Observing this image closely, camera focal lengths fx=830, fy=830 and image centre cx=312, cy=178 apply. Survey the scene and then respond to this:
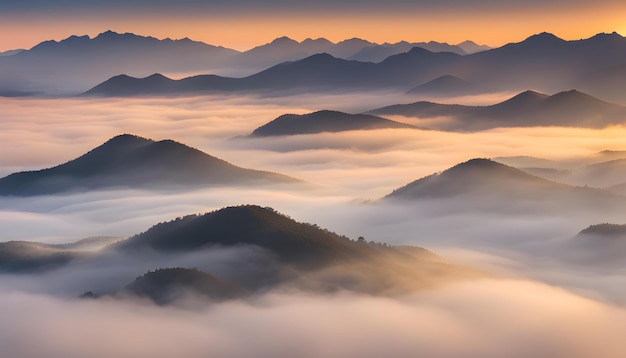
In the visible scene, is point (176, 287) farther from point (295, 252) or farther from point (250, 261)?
point (295, 252)

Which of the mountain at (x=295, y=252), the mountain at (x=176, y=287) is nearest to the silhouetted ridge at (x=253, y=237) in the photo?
the mountain at (x=295, y=252)

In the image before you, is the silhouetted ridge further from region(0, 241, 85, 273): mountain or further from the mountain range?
region(0, 241, 85, 273): mountain

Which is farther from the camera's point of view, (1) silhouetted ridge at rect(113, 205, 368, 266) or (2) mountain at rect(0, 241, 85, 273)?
(2) mountain at rect(0, 241, 85, 273)

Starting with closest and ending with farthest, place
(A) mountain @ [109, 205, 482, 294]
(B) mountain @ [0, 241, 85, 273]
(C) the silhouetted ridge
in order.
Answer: (A) mountain @ [109, 205, 482, 294] < (C) the silhouetted ridge < (B) mountain @ [0, 241, 85, 273]

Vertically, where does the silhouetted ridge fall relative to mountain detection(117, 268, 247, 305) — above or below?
above

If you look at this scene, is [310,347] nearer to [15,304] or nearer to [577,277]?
[15,304]

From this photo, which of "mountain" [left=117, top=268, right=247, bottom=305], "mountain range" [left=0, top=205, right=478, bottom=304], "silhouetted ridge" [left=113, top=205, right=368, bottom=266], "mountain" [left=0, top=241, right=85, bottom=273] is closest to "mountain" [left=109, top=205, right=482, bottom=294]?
"silhouetted ridge" [left=113, top=205, right=368, bottom=266]

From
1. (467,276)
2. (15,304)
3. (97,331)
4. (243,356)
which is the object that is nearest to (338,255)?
(467,276)

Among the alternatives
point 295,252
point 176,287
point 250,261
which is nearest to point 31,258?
point 250,261

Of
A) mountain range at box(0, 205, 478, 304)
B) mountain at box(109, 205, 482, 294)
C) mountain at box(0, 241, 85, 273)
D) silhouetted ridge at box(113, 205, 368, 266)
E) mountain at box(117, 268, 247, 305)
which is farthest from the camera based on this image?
mountain at box(0, 241, 85, 273)
